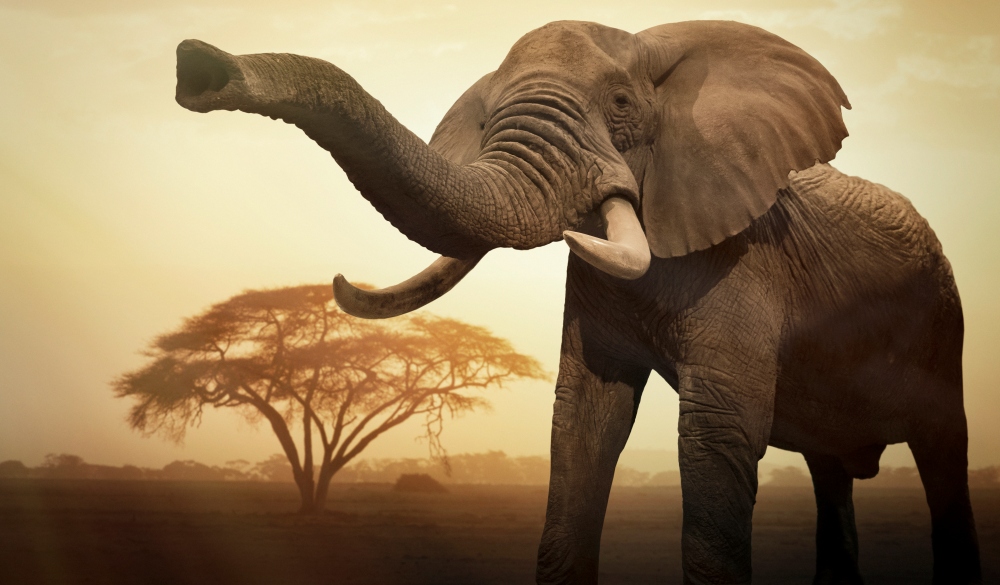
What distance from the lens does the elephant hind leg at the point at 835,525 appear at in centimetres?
341

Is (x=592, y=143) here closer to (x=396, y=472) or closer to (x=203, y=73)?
(x=203, y=73)

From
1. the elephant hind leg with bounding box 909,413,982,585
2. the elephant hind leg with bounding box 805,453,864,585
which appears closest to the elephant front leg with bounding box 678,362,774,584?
the elephant hind leg with bounding box 909,413,982,585

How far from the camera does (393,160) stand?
6.34 ft

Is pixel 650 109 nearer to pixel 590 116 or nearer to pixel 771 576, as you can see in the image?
pixel 590 116

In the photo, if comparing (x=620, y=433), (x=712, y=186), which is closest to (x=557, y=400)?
(x=620, y=433)

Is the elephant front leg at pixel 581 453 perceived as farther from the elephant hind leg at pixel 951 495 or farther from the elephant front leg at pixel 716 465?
the elephant hind leg at pixel 951 495

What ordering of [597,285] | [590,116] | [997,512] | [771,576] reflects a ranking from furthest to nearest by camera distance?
[997,512]
[771,576]
[597,285]
[590,116]


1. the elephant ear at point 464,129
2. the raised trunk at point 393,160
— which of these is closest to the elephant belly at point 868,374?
the raised trunk at point 393,160

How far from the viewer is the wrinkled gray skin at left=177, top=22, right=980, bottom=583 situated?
6.81 ft

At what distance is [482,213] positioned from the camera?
206cm

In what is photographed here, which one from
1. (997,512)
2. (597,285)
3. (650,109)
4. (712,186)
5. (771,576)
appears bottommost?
(771,576)

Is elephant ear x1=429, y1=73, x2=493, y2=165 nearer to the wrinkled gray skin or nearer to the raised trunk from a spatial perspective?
the wrinkled gray skin

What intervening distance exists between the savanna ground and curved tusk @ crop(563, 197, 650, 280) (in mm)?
1834

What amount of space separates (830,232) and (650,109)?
68 centimetres
